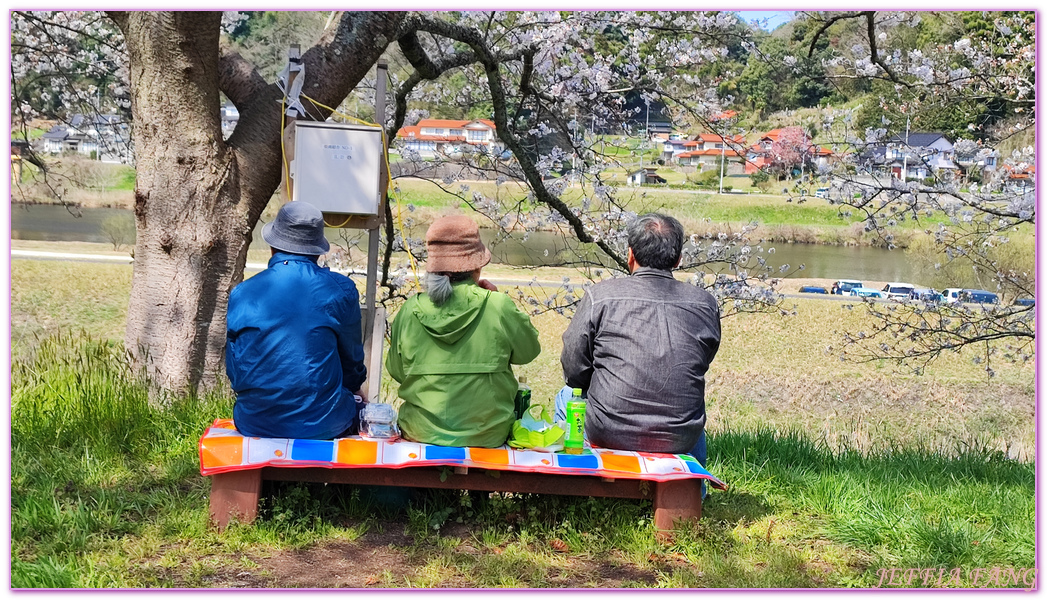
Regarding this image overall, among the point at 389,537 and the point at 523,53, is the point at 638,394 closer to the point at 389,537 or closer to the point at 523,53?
the point at 389,537

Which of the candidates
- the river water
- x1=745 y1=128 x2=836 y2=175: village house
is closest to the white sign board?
x1=745 y1=128 x2=836 y2=175: village house

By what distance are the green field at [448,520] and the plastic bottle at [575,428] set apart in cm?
20

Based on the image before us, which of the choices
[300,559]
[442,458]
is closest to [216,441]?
[300,559]

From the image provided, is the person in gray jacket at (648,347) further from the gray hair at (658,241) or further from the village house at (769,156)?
the village house at (769,156)

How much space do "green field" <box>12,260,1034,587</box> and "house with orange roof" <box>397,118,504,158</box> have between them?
15.4 feet

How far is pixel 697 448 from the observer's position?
11.0 feet

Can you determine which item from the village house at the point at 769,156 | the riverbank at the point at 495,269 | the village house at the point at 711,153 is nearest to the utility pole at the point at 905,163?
the village house at the point at 769,156

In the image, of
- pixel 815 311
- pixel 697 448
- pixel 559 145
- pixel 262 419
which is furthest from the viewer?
pixel 815 311

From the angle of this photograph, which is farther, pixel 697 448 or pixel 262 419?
pixel 697 448

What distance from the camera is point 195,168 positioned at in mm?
4188

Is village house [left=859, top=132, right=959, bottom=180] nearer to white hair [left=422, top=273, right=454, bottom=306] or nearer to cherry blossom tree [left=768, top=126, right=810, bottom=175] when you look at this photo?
cherry blossom tree [left=768, top=126, right=810, bottom=175]

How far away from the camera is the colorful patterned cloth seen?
2.89m

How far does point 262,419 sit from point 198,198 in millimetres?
1626

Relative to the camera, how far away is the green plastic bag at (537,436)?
3055mm
